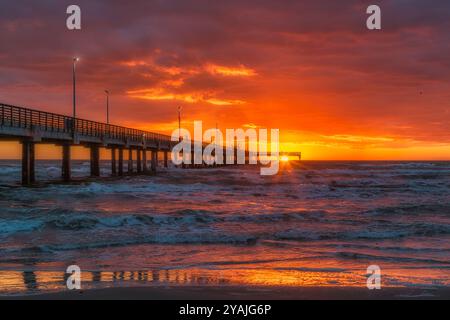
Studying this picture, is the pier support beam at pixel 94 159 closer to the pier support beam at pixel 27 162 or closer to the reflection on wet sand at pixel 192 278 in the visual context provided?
the pier support beam at pixel 27 162

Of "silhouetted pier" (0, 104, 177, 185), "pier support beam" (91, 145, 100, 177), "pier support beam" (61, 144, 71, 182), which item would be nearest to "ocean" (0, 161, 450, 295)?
"silhouetted pier" (0, 104, 177, 185)

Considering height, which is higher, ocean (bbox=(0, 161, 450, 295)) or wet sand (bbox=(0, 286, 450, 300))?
wet sand (bbox=(0, 286, 450, 300))

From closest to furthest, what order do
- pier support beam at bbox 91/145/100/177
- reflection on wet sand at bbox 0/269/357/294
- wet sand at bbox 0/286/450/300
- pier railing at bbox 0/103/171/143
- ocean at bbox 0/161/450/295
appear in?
wet sand at bbox 0/286/450/300 → reflection on wet sand at bbox 0/269/357/294 → ocean at bbox 0/161/450/295 → pier railing at bbox 0/103/171/143 → pier support beam at bbox 91/145/100/177

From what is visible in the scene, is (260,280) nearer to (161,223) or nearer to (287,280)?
(287,280)

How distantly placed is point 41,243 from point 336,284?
6.65m

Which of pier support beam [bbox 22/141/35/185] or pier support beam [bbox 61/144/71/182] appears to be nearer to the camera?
pier support beam [bbox 22/141/35/185]

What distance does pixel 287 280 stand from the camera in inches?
299

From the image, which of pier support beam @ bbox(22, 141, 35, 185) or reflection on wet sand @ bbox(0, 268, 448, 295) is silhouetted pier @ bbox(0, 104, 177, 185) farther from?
reflection on wet sand @ bbox(0, 268, 448, 295)

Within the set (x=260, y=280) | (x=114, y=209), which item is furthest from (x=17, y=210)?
(x=260, y=280)

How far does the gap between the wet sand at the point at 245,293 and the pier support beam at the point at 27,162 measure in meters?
27.1

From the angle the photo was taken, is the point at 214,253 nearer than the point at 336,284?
No

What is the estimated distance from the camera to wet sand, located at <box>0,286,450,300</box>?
6504 mm

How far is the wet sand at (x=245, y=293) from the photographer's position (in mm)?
6504

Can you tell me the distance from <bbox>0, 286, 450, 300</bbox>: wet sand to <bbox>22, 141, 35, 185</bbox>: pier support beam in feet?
88.9
